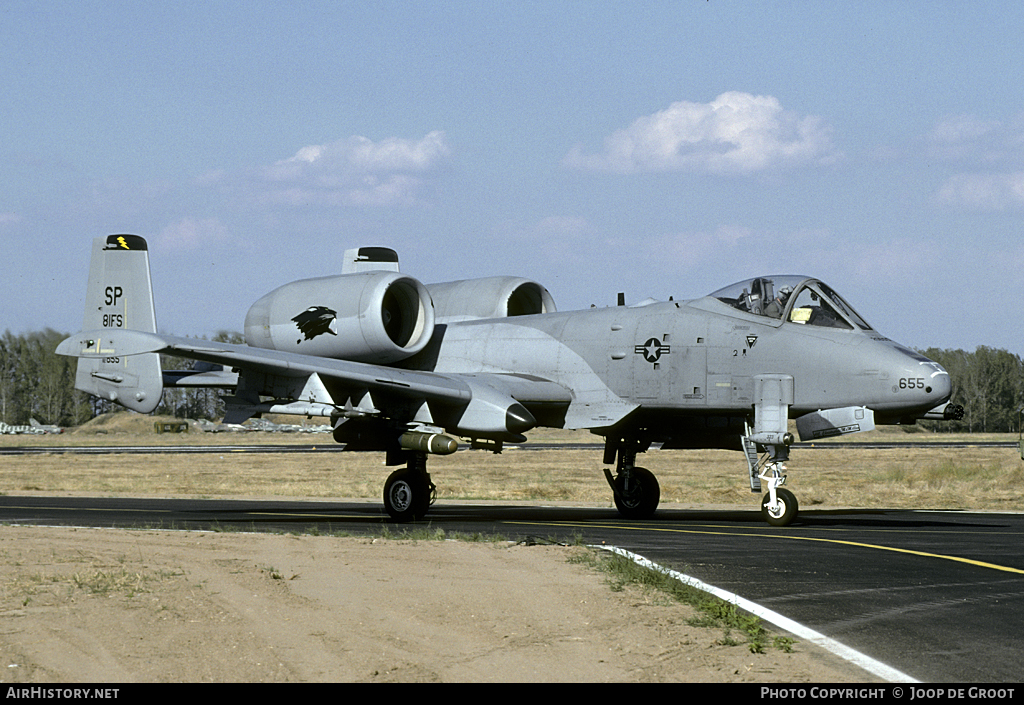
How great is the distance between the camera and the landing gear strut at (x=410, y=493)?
1972 centimetres

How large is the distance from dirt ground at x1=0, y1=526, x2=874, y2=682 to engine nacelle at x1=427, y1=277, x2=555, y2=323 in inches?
502

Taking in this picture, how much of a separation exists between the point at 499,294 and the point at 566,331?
3287 mm

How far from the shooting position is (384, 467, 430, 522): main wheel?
1972 centimetres

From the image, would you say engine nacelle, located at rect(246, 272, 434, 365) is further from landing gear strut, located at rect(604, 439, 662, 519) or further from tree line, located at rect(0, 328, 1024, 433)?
tree line, located at rect(0, 328, 1024, 433)

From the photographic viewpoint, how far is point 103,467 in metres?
46.9

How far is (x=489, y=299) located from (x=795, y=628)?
16.7 m

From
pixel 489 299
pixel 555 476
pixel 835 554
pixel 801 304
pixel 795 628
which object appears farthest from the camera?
pixel 555 476

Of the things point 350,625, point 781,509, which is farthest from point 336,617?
point 781,509

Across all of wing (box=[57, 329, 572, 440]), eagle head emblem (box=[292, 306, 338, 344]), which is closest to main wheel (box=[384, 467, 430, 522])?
wing (box=[57, 329, 572, 440])

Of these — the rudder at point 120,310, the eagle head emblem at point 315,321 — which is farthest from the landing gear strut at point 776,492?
the rudder at point 120,310

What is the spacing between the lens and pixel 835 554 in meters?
12.9

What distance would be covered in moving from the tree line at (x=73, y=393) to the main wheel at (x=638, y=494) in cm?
10132

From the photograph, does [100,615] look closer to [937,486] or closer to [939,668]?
[939,668]

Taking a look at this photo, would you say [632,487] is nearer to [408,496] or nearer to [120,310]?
[408,496]
